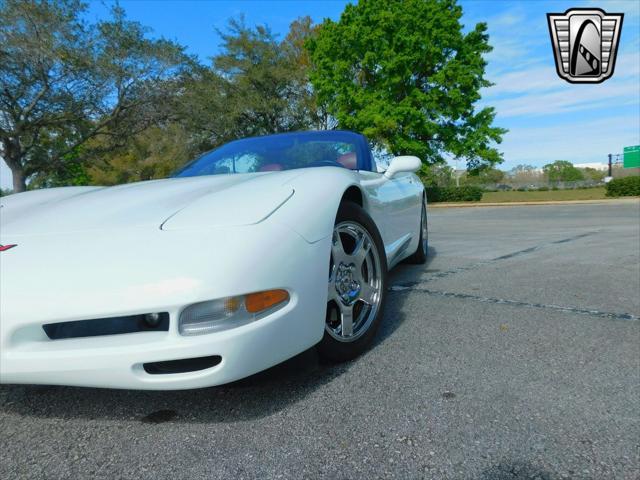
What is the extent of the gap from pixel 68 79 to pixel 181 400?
65.4ft

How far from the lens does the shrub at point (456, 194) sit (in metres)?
25.4

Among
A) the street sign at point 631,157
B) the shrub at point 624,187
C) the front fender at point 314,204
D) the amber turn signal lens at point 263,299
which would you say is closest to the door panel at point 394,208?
the front fender at point 314,204

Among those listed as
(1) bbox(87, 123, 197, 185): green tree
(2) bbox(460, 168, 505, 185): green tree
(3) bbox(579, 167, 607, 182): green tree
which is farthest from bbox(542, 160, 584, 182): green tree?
(1) bbox(87, 123, 197, 185): green tree

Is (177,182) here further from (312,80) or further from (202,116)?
(312,80)

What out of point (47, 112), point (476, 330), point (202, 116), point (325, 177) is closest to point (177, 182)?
point (325, 177)

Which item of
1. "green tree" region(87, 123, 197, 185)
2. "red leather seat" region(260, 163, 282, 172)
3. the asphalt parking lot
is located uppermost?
"green tree" region(87, 123, 197, 185)

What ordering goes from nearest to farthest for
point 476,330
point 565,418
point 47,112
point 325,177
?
point 565,418 < point 325,177 < point 476,330 < point 47,112

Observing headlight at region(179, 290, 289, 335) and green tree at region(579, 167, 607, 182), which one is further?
green tree at region(579, 167, 607, 182)

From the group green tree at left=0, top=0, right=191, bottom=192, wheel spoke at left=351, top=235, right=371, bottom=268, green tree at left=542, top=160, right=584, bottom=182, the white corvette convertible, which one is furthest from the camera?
green tree at left=542, top=160, right=584, bottom=182

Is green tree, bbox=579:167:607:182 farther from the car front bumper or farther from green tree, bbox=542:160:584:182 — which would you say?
the car front bumper

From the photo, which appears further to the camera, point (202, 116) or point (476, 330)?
point (202, 116)

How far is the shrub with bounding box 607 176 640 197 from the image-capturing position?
21.7 m

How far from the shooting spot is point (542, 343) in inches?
87.4

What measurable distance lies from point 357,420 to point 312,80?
87.6 ft
